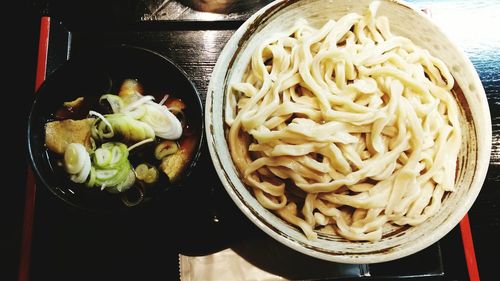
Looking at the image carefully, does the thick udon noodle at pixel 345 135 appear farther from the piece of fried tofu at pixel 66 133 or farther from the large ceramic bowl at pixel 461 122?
the piece of fried tofu at pixel 66 133

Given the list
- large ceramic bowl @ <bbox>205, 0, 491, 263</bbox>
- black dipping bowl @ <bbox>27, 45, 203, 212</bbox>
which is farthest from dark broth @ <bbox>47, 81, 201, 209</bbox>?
large ceramic bowl @ <bbox>205, 0, 491, 263</bbox>

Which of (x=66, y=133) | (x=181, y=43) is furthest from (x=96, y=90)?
(x=181, y=43)

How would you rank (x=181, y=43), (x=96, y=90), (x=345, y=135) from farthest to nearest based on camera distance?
(x=181, y=43)
(x=96, y=90)
(x=345, y=135)

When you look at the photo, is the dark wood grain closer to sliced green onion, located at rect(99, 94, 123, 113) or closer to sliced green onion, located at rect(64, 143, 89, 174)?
sliced green onion, located at rect(99, 94, 123, 113)

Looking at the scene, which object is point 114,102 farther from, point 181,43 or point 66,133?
point 181,43

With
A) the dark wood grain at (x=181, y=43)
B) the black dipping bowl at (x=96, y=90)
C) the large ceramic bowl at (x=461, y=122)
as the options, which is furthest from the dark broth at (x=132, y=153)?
the dark wood grain at (x=181, y=43)

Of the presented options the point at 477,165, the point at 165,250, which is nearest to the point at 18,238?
the point at 165,250
